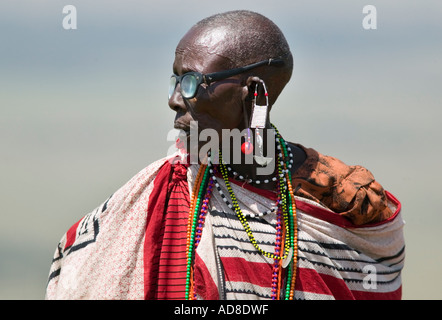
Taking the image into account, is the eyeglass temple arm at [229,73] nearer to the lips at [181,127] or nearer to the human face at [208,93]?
the human face at [208,93]

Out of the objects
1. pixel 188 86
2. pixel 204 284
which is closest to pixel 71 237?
pixel 204 284

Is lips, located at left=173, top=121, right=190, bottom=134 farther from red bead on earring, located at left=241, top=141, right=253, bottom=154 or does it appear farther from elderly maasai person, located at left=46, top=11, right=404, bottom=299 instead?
red bead on earring, located at left=241, top=141, right=253, bottom=154

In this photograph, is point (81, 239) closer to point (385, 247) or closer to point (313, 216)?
point (313, 216)

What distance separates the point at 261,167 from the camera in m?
5.98

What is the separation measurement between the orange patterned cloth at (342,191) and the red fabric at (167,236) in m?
0.64

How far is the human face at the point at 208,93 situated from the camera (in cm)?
570

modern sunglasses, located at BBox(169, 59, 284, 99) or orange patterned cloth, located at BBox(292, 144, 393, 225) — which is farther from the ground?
modern sunglasses, located at BBox(169, 59, 284, 99)

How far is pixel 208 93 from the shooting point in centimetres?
569

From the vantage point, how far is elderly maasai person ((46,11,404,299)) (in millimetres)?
5703

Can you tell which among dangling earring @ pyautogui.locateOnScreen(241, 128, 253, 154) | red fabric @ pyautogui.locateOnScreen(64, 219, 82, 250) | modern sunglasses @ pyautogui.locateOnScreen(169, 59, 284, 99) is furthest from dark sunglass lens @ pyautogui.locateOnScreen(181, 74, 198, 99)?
red fabric @ pyautogui.locateOnScreen(64, 219, 82, 250)

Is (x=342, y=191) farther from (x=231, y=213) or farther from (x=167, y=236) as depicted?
(x=167, y=236)

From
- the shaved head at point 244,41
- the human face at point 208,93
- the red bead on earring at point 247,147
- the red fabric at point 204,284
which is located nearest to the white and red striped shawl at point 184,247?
the red fabric at point 204,284

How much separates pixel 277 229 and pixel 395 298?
825 millimetres
